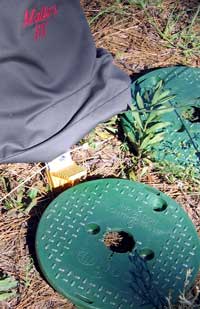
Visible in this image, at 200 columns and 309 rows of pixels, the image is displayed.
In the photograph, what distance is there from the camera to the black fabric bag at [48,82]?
1856 mm

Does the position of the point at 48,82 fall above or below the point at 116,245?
above

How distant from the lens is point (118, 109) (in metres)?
2.24

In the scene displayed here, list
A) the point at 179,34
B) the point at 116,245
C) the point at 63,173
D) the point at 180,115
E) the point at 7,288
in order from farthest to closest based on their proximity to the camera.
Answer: the point at 179,34 → the point at 180,115 → the point at 63,173 → the point at 116,245 → the point at 7,288

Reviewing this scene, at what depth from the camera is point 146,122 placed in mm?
2229

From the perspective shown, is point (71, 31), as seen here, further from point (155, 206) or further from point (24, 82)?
point (155, 206)

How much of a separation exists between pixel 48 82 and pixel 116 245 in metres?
0.57

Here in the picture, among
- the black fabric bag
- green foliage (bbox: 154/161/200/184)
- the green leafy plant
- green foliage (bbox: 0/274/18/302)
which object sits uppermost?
the black fabric bag

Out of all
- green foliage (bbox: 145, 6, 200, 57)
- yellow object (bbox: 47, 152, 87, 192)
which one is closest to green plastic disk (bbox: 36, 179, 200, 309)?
yellow object (bbox: 47, 152, 87, 192)

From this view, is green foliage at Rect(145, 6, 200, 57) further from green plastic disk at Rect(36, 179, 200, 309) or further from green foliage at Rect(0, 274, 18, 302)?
green foliage at Rect(0, 274, 18, 302)

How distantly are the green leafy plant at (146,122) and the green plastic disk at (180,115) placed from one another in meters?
0.02

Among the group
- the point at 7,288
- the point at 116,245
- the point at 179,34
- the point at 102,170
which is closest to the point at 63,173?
the point at 102,170

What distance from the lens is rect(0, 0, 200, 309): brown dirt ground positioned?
1.87 meters

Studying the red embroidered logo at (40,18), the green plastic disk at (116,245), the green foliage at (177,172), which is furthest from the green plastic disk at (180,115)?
the red embroidered logo at (40,18)

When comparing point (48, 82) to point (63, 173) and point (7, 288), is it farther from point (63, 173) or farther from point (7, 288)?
point (7, 288)
